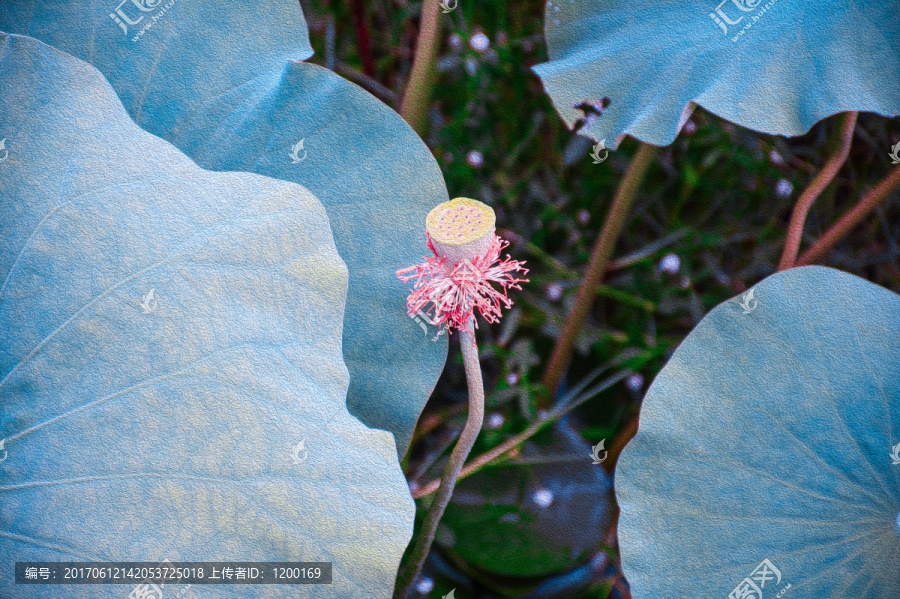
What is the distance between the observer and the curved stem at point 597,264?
1301 mm

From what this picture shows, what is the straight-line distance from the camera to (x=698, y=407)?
3.14 feet

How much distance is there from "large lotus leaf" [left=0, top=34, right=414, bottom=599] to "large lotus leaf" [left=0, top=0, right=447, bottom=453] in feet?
0.64

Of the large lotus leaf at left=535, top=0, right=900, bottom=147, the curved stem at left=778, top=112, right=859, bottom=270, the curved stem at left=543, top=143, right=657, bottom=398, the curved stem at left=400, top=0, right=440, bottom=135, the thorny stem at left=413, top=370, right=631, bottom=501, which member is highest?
the large lotus leaf at left=535, top=0, right=900, bottom=147

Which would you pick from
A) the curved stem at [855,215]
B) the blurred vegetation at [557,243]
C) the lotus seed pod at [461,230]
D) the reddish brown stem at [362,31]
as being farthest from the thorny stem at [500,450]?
the reddish brown stem at [362,31]

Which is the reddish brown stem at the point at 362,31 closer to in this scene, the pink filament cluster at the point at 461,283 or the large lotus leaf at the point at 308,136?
the large lotus leaf at the point at 308,136

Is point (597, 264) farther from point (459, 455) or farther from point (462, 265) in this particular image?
point (462, 265)

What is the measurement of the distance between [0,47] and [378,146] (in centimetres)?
49

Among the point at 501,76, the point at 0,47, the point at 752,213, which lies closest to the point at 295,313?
the point at 0,47

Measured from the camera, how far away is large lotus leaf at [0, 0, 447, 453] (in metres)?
1.01

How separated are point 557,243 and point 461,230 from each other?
0.95m

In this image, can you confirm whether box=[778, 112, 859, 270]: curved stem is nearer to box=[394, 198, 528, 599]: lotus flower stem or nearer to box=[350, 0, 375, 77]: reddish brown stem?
box=[394, 198, 528, 599]: lotus flower stem

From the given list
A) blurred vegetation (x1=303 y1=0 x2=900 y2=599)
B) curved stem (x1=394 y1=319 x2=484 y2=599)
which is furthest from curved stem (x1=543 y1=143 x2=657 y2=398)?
curved stem (x1=394 y1=319 x2=484 y2=599)

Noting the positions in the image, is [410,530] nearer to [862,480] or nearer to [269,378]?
[269,378]

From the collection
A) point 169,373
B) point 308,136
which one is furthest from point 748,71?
point 169,373
